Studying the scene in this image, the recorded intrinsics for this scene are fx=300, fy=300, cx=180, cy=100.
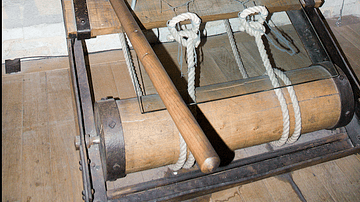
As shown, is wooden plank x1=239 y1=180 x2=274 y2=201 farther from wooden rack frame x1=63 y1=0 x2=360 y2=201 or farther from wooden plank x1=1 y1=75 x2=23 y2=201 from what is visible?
wooden plank x1=1 y1=75 x2=23 y2=201

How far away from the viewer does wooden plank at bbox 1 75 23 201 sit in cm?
108

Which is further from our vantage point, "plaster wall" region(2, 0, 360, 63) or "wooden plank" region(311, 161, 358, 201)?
"plaster wall" region(2, 0, 360, 63)

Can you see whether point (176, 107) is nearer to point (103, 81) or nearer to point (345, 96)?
point (345, 96)

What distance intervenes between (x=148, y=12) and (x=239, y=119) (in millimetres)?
471

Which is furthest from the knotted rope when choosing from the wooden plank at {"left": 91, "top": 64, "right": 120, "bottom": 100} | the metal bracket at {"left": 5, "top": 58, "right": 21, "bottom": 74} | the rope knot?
the metal bracket at {"left": 5, "top": 58, "right": 21, "bottom": 74}

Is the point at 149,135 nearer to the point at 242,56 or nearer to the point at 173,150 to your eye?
the point at 173,150

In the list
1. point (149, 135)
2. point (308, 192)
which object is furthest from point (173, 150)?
point (308, 192)

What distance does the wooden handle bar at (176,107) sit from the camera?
→ 46 cm

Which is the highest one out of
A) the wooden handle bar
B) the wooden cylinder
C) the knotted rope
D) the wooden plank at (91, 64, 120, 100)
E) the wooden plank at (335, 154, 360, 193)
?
the wooden handle bar

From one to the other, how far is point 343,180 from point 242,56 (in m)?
0.63

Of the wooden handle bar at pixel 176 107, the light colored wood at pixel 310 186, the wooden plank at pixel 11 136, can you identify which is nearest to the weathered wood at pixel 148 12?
the wooden handle bar at pixel 176 107

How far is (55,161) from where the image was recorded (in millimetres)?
1170

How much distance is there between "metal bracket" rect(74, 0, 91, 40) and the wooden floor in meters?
0.46

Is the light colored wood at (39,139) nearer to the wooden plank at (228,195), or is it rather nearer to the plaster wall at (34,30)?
the plaster wall at (34,30)
